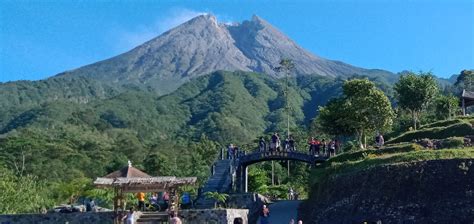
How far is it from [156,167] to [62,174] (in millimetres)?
11821

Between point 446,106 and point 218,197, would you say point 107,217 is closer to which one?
point 218,197

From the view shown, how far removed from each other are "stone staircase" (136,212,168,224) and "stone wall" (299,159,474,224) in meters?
7.13

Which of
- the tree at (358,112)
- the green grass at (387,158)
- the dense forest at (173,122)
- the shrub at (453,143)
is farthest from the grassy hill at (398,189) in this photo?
the dense forest at (173,122)

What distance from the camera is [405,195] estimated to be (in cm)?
2578

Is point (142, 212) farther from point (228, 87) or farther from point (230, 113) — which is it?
point (228, 87)

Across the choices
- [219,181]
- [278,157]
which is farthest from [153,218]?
[278,157]

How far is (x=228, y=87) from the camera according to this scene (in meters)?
147

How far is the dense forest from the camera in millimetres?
47250

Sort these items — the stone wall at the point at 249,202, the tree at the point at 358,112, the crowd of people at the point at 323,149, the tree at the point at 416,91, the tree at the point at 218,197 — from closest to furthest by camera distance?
1. the tree at the point at 218,197
2. the stone wall at the point at 249,202
3. the crowd of people at the point at 323,149
4. the tree at the point at 358,112
5. the tree at the point at 416,91

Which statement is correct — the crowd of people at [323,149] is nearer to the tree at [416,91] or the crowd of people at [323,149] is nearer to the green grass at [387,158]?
the green grass at [387,158]

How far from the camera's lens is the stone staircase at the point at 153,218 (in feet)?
80.3

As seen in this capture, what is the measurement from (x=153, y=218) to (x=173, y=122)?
109 metres

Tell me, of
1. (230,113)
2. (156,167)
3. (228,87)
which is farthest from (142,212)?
(228,87)

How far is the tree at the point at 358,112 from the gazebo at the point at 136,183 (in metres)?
19.5
